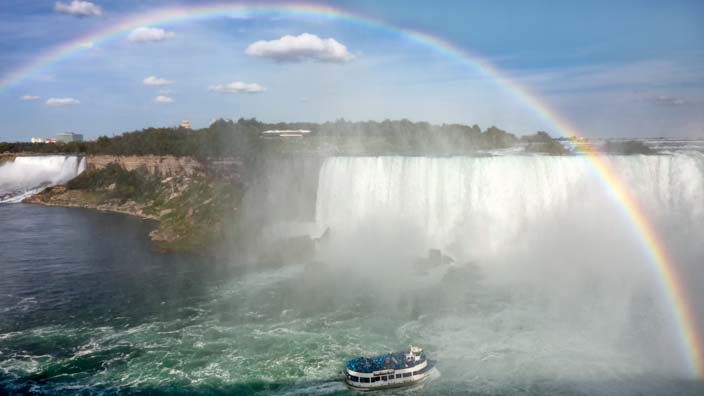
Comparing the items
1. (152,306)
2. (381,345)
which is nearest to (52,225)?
(152,306)

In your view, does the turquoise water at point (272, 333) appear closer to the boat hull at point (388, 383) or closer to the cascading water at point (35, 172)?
the boat hull at point (388, 383)

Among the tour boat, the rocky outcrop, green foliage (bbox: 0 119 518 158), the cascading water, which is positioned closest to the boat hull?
the tour boat

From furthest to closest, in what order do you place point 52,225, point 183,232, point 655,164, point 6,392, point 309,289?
point 52,225
point 183,232
point 655,164
point 309,289
point 6,392

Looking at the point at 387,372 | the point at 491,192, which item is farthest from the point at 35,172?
the point at 387,372

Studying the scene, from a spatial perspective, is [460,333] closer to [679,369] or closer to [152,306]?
[679,369]

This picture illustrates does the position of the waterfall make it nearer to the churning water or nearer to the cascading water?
the churning water
